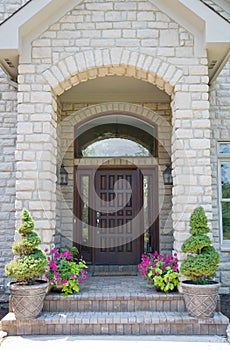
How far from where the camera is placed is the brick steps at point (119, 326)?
4496 millimetres

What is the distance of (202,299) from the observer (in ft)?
14.9

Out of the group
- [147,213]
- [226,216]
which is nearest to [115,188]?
[147,213]

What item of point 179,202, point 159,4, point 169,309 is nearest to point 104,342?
point 169,309

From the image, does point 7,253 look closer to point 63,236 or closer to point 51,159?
point 63,236

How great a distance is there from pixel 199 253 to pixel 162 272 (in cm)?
71

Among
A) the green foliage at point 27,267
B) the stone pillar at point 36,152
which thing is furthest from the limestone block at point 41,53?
the green foliage at point 27,267

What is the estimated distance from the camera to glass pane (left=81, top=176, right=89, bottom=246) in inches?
307

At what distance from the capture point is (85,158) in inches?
309

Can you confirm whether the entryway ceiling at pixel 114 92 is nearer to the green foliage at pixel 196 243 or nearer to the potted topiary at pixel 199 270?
the potted topiary at pixel 199 270

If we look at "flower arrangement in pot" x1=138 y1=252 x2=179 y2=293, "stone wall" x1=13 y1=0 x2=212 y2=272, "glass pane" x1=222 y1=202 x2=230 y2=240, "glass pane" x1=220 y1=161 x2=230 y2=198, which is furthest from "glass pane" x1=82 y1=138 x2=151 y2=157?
"flower arrangement in pot" x1=138 y1=252 x2=179 y2=293

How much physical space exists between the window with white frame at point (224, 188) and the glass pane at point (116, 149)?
66.5 inches

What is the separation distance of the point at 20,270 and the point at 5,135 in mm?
3388

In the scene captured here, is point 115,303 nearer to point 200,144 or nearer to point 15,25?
point 200,144

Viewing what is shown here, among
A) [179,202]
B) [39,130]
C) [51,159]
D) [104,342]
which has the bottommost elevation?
[104,342]
